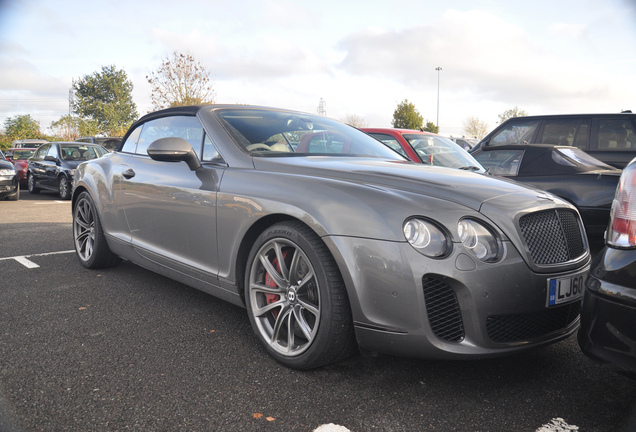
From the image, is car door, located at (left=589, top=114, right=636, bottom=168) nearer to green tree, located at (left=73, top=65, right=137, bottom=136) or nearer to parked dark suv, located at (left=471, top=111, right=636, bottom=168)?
parked dark suv, located at (left=471, top=111, right=636, bottom=168)

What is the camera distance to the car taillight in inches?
77.7

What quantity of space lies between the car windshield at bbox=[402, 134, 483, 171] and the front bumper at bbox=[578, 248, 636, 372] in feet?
13.9

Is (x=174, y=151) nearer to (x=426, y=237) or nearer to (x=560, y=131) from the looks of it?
(x=426, y=237)

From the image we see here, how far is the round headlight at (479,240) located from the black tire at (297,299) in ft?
1.98

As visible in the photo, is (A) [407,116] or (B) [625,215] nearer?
(B) [625,215]

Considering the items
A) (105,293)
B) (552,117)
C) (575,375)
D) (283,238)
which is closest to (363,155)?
(283,238)

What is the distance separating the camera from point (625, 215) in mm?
2018

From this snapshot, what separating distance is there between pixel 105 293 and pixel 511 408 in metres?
3.07

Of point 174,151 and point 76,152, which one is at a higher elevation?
point 174,151

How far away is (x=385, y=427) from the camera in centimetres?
211

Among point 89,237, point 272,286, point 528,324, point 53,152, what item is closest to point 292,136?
point 272,286

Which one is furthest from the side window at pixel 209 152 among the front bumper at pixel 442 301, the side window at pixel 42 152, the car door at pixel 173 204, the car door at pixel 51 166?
the side window at pixel 42 152

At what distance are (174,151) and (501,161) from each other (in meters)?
4.81

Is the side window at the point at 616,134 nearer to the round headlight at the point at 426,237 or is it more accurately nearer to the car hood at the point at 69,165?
the round headlight at the point at 426,237
